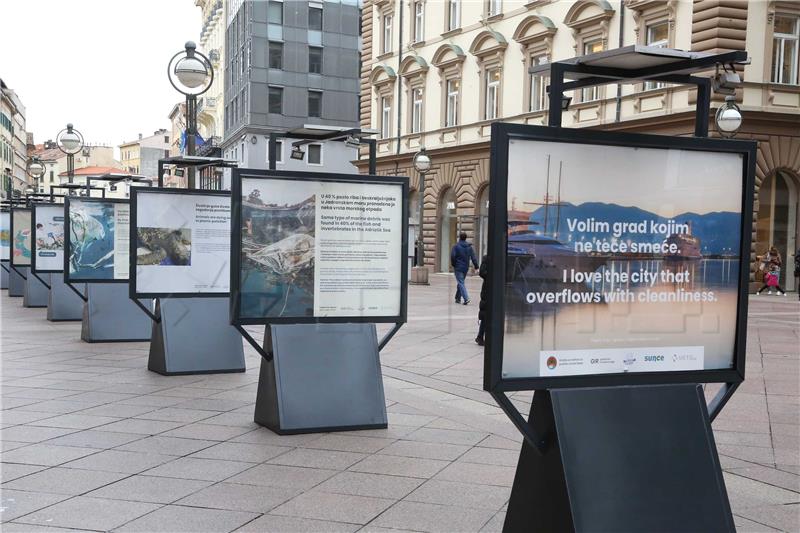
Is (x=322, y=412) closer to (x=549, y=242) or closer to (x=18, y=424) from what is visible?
(x=18, y=424)

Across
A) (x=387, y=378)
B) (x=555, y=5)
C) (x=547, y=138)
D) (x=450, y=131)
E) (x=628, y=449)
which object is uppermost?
(x=555, y=5)

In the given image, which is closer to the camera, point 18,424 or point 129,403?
point 18,424

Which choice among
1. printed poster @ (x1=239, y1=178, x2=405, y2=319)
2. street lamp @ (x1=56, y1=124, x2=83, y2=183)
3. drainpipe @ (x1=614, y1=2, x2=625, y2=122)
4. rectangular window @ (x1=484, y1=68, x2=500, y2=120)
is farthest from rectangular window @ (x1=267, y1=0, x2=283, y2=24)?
printed poster @ (x1=239, y1=178, x2=405, y2=319)

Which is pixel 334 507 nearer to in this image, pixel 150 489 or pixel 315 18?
pixel 150 489

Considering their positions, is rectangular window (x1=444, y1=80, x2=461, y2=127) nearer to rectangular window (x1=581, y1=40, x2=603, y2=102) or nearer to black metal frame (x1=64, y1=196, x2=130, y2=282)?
rectangular window (x1=581, y1=40, x2=603, y2=102)

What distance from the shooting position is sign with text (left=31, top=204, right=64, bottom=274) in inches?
669

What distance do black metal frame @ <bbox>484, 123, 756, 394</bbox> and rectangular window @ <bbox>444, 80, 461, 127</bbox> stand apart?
3212cm

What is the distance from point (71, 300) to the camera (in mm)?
16141

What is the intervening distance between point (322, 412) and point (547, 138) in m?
3.91

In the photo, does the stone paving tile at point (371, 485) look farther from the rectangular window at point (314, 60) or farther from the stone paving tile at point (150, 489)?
the rectangular window at point (314, 60)

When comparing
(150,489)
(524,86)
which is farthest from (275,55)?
(150,489)

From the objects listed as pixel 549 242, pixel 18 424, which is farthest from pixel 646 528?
pixel 18 424

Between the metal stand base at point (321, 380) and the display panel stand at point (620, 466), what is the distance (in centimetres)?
321

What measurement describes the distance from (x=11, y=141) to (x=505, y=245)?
108013mm
